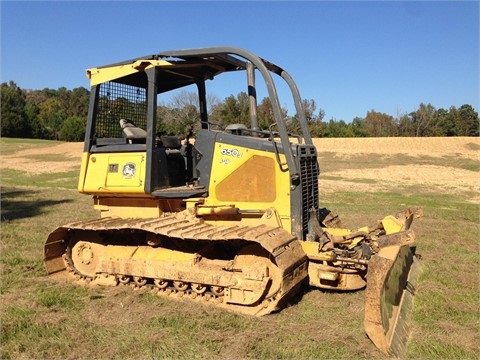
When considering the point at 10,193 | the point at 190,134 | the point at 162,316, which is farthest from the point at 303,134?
the point at 10,193

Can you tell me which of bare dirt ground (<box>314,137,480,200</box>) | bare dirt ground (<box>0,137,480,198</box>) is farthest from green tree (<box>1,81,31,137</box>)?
bare dirt ground (<box>314,137,480,200</box>)

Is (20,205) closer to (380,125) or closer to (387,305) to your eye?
(387,305)

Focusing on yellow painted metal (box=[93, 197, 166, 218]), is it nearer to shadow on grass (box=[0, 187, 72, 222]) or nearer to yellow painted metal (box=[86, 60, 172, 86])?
yellow painted metal (box=[86, 60, 172, 86])

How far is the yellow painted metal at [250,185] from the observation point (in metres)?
5.73

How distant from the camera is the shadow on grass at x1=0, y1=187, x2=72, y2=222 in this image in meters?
11.5

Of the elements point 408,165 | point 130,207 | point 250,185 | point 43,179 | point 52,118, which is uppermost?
point 52,118

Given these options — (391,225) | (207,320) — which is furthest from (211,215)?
(391,225)

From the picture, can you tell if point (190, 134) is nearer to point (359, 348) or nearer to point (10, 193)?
point (359, 348)

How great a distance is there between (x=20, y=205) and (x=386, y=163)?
1024 inches

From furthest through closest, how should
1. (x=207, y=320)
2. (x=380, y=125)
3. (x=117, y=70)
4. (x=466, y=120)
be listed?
(x=380, y=125) < (x=466, y=120) < (x=117, y=70) < (x=207, y=320)

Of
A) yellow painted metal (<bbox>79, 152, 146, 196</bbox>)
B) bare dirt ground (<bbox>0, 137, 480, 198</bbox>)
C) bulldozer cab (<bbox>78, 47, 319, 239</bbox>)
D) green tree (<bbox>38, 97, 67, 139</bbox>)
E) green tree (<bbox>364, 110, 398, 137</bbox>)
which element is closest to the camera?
bulldozer cab (<bbox>78, 47, 319, 239</bbox>)

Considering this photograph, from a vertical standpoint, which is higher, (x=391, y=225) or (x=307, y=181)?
(x=307, y=181)

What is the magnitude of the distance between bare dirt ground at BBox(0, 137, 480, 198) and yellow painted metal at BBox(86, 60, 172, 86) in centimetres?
1285

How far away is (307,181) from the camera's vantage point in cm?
589
